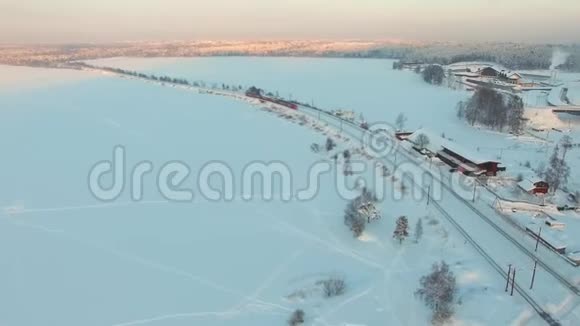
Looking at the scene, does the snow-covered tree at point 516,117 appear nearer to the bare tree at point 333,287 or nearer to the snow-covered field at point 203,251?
the snow-covered field at point 203,251

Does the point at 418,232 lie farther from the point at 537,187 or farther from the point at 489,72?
the point at 489,72

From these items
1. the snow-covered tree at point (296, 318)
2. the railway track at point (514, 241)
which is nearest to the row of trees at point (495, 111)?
the railway track at point (514, 241)

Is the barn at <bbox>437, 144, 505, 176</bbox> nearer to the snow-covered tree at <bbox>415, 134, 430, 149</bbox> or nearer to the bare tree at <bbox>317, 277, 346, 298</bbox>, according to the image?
the snow-covered tree at <bbox>415, 134, 430, 149</bbox>

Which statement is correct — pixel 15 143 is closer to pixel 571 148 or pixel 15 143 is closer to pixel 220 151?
pixel 220 151

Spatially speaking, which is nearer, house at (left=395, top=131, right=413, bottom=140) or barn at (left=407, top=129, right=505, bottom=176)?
barn at (left=407, top=129, right=505, bottom=176)

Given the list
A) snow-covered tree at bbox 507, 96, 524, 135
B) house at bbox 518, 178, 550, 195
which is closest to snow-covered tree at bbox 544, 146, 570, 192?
house at bbox 518, 178, 550, 195

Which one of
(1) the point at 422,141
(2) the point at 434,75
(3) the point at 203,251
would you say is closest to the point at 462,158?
(1) the point at 422,141

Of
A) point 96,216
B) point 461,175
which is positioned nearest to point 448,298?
point 461,175
